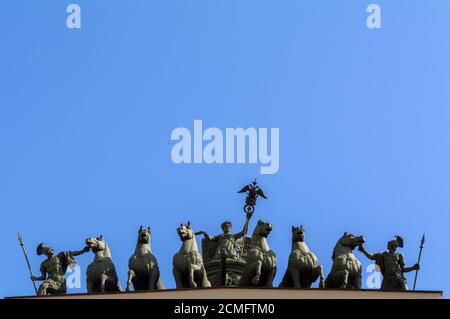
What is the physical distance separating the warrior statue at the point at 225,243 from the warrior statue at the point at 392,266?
17.1 feet

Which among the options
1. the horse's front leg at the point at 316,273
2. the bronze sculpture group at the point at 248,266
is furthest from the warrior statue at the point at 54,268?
the horse's front leg at the point at 316,273

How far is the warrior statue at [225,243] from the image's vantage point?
7969 centimetres

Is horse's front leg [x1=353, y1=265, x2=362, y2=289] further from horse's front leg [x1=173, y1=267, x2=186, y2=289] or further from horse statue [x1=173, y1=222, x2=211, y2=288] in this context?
horse's front leg [x1=173, y1=267, x2=186, y2=289]

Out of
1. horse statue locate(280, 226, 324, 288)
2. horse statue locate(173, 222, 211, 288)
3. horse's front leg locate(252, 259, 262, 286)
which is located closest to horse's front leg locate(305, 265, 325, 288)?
horse statue locate(280, 226, 324, 288)

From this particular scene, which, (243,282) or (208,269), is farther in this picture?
(208,269)

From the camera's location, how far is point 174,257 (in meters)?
75.4

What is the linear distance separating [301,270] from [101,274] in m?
5.59

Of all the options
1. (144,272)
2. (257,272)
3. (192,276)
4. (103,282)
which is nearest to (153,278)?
(144,272)

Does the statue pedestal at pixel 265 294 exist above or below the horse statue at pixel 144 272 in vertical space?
below

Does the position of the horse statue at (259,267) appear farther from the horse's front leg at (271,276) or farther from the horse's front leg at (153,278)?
the horse's front leg at (153,278)

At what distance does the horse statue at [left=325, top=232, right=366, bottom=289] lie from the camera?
74938 mm
